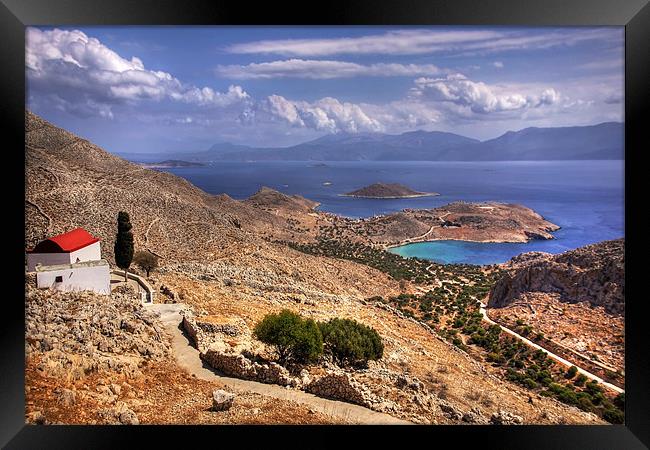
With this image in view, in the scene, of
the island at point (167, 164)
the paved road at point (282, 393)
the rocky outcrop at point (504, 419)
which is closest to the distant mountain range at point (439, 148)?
the island at point (167, 164)

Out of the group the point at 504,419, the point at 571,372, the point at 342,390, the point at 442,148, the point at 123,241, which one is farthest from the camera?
the point at 442,148

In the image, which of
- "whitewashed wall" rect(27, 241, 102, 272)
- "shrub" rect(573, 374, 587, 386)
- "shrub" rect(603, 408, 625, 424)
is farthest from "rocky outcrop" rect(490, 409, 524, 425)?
"whitewashed wall" rect(27, 241, 102, 272)

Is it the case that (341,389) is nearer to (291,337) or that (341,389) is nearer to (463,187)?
(291,337)

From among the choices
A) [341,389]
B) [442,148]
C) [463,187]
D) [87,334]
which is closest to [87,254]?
[87,334]

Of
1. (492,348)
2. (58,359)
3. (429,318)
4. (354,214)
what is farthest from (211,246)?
(354,214)

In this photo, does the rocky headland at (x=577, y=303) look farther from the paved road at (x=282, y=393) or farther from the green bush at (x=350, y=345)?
the paved road at (x=282, y=393)
